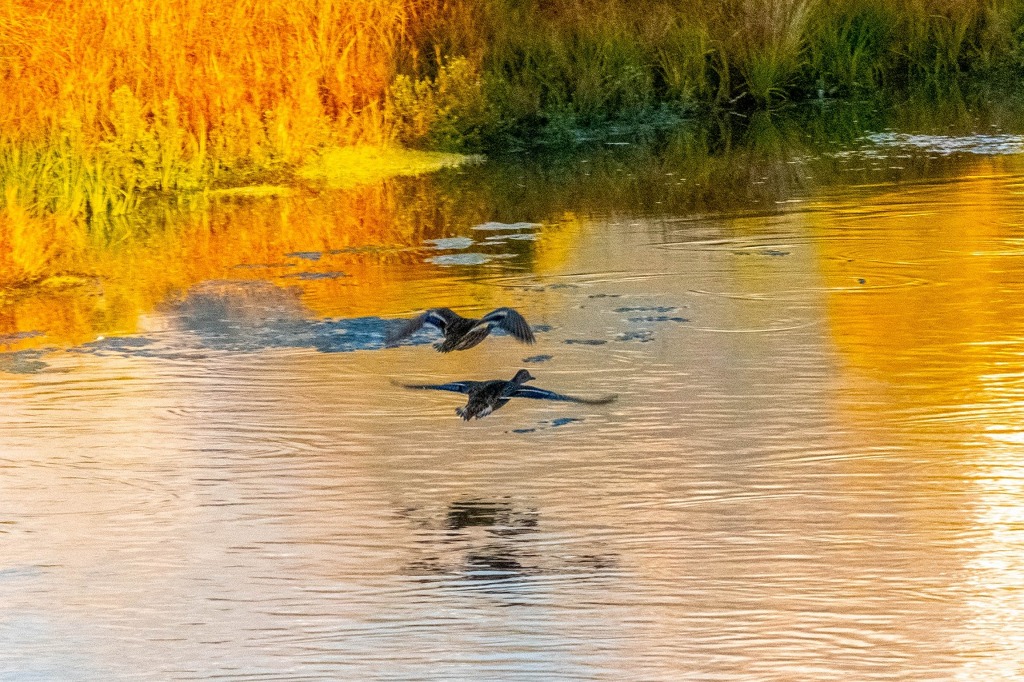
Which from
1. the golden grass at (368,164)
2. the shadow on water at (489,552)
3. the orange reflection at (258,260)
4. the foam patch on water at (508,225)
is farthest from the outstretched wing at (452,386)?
the golden grass at (368,164)

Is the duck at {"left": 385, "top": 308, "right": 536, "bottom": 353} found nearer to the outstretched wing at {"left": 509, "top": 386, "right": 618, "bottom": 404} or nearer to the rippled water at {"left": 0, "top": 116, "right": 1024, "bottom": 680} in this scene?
the rippled water at {"left": 0, "top": 116, "right": 1024, "bottom": 680}

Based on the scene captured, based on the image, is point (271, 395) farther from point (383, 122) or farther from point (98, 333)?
point (383, 122)

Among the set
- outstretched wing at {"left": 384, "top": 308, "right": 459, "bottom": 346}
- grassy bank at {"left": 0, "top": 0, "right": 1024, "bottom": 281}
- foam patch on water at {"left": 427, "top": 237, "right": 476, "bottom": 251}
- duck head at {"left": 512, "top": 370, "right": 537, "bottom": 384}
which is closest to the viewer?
duck head at {"left": 512, "top": 370, "right": 537, "bottom": 384}

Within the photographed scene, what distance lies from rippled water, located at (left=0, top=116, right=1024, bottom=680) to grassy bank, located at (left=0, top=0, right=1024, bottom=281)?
1.66m

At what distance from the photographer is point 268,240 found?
9375mm

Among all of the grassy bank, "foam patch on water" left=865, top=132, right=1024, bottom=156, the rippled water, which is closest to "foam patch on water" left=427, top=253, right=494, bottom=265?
the rippled water

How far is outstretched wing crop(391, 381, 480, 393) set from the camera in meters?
5.85

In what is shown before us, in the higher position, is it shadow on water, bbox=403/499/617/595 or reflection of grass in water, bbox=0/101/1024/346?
reflection of grass in water, bbox=0/101/1024/346

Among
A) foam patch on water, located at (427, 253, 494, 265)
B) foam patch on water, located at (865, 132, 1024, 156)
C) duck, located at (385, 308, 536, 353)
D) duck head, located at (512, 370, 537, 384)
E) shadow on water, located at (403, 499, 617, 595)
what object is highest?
foam patch on water, located at (865, 132, 1024, 156)

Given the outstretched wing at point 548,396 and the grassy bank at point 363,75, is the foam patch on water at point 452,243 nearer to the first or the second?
the grassy bank at point 363,75

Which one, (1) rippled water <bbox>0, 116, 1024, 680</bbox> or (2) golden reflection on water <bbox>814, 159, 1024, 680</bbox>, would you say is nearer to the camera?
(1) rippled water <bbox>0, 116, 1024, 680</bbox>

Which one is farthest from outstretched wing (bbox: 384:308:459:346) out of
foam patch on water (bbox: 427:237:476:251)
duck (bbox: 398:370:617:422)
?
foam patch on water (bbox: 427:237:476:251)

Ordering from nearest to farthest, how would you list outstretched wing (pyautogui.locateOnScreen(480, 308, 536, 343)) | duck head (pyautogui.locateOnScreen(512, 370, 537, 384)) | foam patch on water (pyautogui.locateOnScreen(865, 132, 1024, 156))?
duck head (pyautogui.locateOnScreen(512, 370, 537, 384)) → outstretched wing (pyautogui.locateOnScreen(480, 308, 536, 343)) → foam patch on water (pyautogui.locateOnScreen(865, 132, 1024, 156))

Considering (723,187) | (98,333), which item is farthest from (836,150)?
(98,333)
